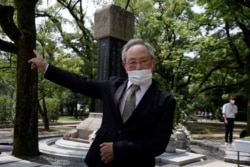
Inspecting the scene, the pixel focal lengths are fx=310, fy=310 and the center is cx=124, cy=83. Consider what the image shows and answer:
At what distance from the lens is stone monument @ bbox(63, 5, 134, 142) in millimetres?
9016

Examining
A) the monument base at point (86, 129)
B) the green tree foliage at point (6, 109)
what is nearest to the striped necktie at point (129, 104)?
the monument base at point (86, 129)

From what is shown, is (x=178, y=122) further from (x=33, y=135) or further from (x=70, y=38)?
(x=70, y=38)

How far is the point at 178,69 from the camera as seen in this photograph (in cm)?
2084

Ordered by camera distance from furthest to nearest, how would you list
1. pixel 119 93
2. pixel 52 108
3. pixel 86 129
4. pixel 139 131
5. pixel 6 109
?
pixel 52 108, pixel 6 109, pixel 86 129, pixel 119 93, pixel 139 131

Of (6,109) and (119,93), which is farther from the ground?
(119,93)

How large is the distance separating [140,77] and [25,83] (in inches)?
232

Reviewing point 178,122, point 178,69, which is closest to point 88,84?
point 178,122

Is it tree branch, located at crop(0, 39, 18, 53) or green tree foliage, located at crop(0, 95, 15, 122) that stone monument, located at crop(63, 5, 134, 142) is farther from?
green tree foliage, located at crop(0, 95, 15, 122)

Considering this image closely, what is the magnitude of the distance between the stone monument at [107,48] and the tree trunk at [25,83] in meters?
1.81

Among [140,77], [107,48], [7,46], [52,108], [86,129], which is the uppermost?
[107,48]

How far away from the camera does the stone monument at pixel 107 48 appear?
29.6 ft

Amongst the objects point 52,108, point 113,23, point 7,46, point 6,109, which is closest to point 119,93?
point 7,46

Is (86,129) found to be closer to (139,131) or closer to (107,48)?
(107,48)

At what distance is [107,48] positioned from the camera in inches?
358
